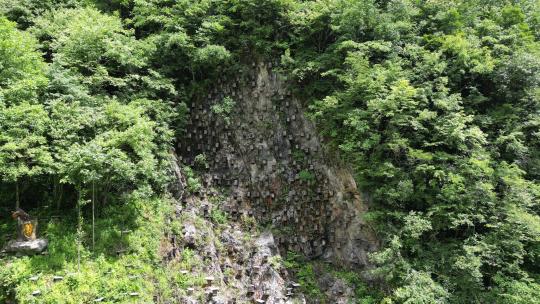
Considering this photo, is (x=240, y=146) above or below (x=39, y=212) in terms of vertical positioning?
above

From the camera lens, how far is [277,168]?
14820 mm

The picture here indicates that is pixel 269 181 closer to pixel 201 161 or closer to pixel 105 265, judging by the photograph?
pixel 201 161

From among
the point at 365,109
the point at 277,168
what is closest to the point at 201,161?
the point at 277,168

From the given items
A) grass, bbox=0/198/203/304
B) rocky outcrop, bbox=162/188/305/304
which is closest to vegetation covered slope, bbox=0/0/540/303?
grass, bbox=0/198/203/304

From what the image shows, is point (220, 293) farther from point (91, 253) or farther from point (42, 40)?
point (42, 40)

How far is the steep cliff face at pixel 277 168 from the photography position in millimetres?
13203

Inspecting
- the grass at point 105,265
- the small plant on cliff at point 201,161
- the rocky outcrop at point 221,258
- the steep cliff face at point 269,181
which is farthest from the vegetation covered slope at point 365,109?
the rocky outcrop at point 221,258

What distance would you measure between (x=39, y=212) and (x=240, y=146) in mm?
7473

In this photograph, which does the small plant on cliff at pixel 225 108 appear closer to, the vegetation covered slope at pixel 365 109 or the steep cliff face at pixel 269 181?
the steep cliff face at pixel 269 181

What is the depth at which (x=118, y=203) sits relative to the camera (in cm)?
1202

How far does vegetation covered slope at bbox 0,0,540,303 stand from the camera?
10.5 meters

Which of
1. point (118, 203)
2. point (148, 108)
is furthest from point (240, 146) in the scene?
point (118, 203)

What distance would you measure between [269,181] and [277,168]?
61 centimetres

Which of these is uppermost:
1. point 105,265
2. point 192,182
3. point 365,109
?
point 365,109
